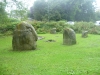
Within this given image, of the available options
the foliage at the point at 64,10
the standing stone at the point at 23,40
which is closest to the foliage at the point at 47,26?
the foliage at the point at 64,10

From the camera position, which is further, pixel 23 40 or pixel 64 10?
pixel 64 10

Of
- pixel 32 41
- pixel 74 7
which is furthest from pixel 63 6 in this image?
pixel 32 41

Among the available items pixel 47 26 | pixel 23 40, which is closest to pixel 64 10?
pixel 47 26

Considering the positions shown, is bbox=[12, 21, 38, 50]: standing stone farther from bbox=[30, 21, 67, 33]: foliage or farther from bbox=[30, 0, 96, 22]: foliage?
bbox=[30, 0, 96, 22]: foliage

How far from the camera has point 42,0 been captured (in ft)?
143

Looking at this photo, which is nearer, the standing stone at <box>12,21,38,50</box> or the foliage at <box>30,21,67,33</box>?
the standing stone at <box>12,21,38,50</box>

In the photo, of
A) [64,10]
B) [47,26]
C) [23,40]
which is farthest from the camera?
[64,10]

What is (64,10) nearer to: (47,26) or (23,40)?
(47,26)

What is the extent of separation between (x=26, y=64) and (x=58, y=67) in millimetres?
1864

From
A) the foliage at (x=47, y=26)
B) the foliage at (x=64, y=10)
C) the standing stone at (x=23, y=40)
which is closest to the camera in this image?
the standing stone at (x=23, y=40)

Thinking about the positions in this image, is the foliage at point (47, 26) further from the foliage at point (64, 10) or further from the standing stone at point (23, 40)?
the standing stone at point (23, 40)

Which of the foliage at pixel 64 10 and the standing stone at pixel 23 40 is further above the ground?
the foliage at pixel 64 10

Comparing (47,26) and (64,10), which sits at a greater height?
(64,10)

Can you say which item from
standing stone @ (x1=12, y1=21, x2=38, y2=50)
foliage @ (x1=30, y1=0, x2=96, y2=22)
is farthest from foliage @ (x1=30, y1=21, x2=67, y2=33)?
standing stone @ (x1=12, y1=21, x2=38, y2=50)
